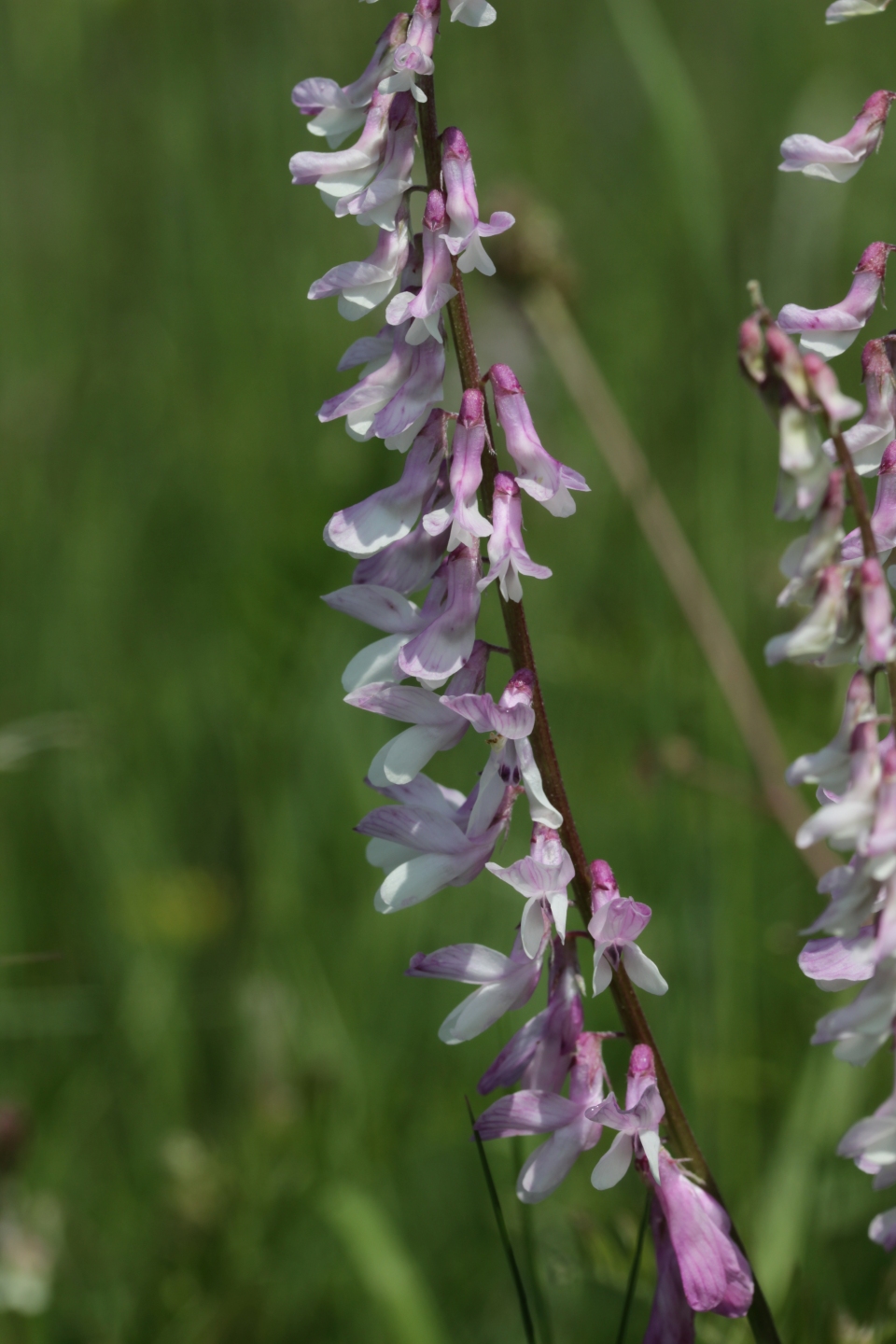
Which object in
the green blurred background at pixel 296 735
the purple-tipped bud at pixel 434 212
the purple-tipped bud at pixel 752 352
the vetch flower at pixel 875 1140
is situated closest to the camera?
the purple-tipped bud at pixel 752 352

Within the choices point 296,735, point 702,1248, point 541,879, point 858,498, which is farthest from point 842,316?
point 296,735

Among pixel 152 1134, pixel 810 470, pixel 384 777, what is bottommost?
pixel 152 1134

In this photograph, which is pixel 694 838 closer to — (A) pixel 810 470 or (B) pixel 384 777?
(B) pixel 384 777

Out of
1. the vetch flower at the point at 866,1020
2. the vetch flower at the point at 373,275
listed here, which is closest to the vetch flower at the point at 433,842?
the vetch flower at the point at 866,1020

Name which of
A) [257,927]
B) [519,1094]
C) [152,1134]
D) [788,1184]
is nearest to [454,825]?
[519,1094]

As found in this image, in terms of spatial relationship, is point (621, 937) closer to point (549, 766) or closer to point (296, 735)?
point (549, 766)

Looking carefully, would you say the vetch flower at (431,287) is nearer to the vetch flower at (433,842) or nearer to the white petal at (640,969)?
the vetch flower at (433,842)

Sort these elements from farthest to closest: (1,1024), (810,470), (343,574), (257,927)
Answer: (343,574), (257,927), (1,1024), (810,470)
